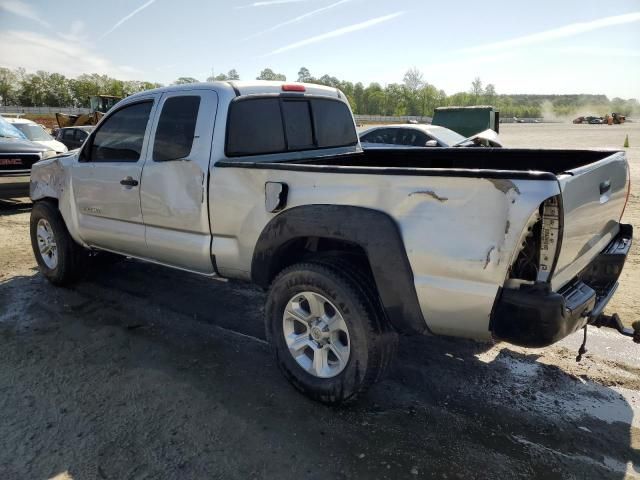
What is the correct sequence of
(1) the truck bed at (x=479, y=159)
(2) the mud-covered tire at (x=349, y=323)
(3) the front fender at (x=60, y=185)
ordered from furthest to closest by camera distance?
1. (3) the front fender at (x=60, y=185)
2. (1) the truck bed at (x=479, y=159)
3. (2) the mud-covered tire at (x=349, y=323)

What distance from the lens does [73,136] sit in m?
17.8

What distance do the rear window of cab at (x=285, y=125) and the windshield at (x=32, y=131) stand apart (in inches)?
438

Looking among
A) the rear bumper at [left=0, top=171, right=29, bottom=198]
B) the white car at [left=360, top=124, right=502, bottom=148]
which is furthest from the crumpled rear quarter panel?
the rear bumper at [left=0, top=171, right=29, bottom=198]

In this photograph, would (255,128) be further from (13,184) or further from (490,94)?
(490,94)

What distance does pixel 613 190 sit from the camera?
3.03 metres

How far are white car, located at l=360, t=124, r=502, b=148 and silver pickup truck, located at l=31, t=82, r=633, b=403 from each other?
6.29 m

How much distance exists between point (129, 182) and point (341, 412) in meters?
2.52

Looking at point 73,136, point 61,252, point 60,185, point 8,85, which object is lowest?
point 61,252

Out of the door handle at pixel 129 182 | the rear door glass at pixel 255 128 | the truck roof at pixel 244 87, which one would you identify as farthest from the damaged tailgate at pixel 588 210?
the door handle at pixel 129 182

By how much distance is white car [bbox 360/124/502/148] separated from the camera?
1048cm

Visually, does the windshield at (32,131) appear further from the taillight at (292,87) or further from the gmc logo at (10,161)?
the taillight at (292,87)

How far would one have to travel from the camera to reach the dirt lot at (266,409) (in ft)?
8.01

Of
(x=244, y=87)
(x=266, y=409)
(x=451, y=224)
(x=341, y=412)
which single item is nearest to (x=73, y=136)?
(x=244, y=87)

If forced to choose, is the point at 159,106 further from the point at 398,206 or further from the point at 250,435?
the point at 250,435
